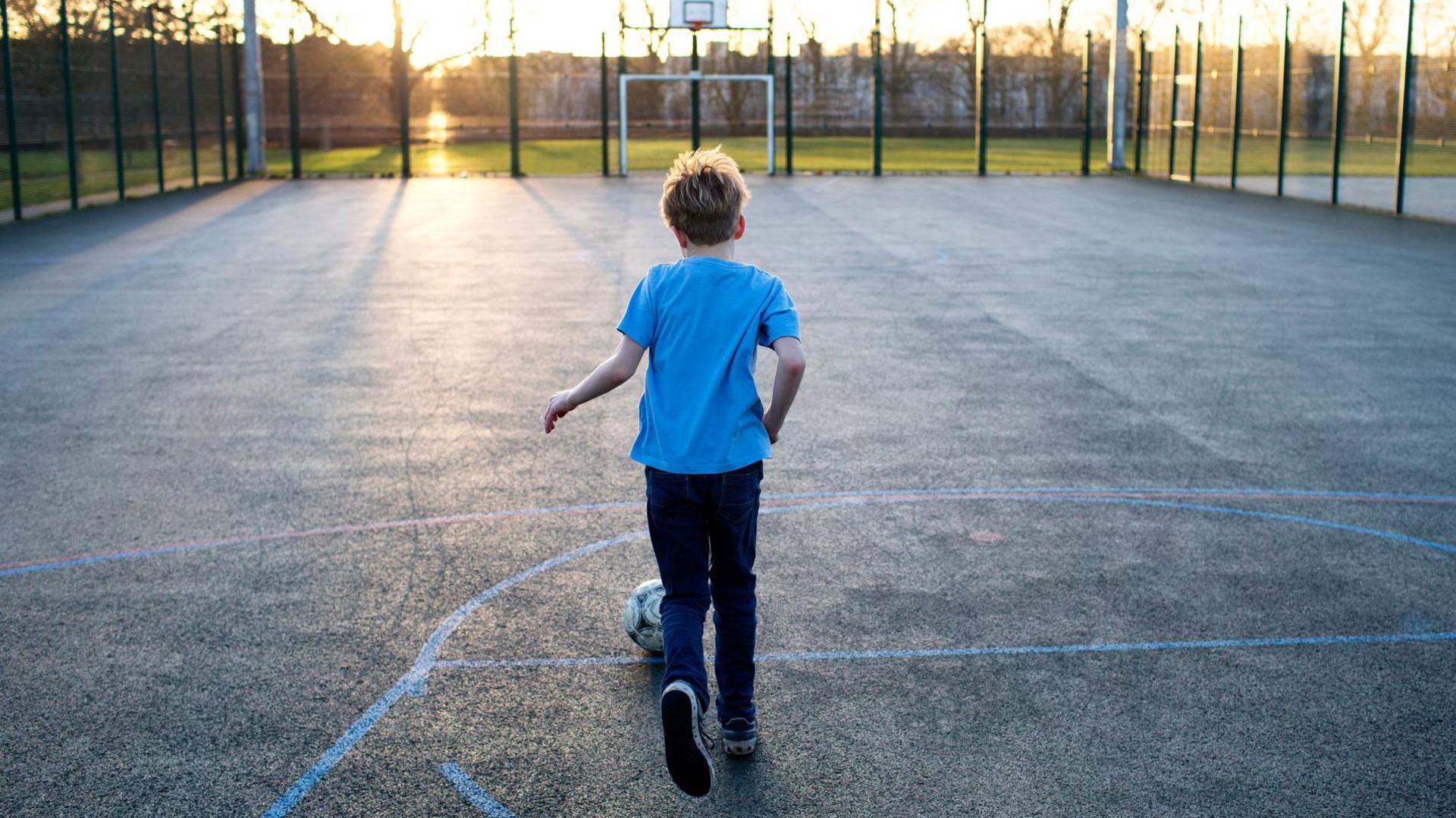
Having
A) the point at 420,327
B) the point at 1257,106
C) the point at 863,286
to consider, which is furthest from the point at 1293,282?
the point at 1257,106

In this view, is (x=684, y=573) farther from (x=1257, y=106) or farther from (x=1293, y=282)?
(x=1257, y=106)

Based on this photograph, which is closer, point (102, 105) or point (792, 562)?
point (792, 562)

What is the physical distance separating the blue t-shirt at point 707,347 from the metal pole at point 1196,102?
25134 millimetres

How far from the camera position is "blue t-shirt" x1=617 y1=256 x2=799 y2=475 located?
13.0 feet

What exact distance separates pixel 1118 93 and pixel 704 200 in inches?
1184

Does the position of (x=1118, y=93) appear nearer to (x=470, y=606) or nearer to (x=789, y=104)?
(x=789, y=104)

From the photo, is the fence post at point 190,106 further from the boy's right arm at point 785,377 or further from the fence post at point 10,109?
the boy's right arm at point 785,377

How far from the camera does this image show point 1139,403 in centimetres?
877

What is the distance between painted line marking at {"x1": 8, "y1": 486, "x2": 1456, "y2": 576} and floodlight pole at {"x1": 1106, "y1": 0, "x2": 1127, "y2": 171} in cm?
2654

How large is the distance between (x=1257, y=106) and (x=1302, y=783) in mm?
28707

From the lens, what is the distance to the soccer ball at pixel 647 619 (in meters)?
4.79

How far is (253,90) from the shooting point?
31609mm

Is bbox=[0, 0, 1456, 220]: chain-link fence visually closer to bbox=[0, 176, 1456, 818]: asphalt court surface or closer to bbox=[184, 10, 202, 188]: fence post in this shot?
bbox=[184, 10, 202, 188]: fence post

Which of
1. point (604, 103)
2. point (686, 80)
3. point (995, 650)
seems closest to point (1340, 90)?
point (686, 80)
